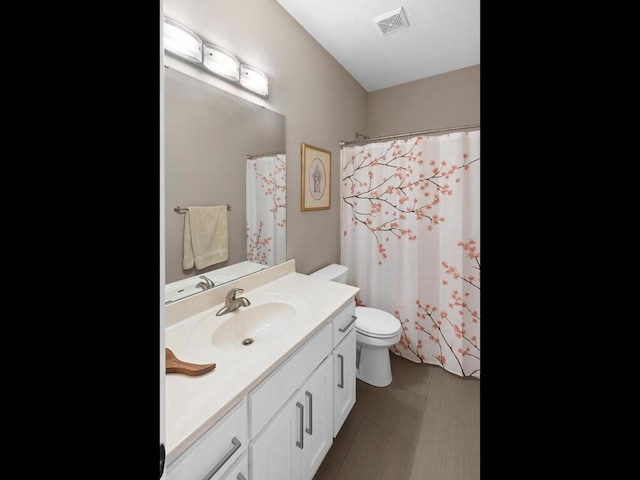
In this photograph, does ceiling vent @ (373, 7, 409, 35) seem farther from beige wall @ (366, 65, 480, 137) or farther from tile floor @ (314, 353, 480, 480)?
tile floor @ (314, 353, 480, 480)

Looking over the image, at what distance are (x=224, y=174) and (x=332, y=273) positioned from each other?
1008 millimetres

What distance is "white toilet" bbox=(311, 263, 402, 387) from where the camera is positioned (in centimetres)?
165

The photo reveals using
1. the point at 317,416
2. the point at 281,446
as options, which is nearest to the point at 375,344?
the point at 317,416

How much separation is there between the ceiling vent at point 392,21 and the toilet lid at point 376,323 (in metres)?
1.74

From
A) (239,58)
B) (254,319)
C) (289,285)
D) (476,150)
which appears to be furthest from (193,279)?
(476,150)

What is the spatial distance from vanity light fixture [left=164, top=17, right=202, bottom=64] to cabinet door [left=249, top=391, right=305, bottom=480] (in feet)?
4.15

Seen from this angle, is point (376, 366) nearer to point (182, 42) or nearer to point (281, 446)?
point (281, 446)

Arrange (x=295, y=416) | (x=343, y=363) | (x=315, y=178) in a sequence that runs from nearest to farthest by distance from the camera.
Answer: (x=295, y=416) → (x=343, y=363) → (x=315, y=178)

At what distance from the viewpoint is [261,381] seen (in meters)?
0.81

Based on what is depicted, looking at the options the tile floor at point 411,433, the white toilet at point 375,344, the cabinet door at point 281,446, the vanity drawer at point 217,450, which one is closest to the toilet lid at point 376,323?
the white toilet at point 375,344
